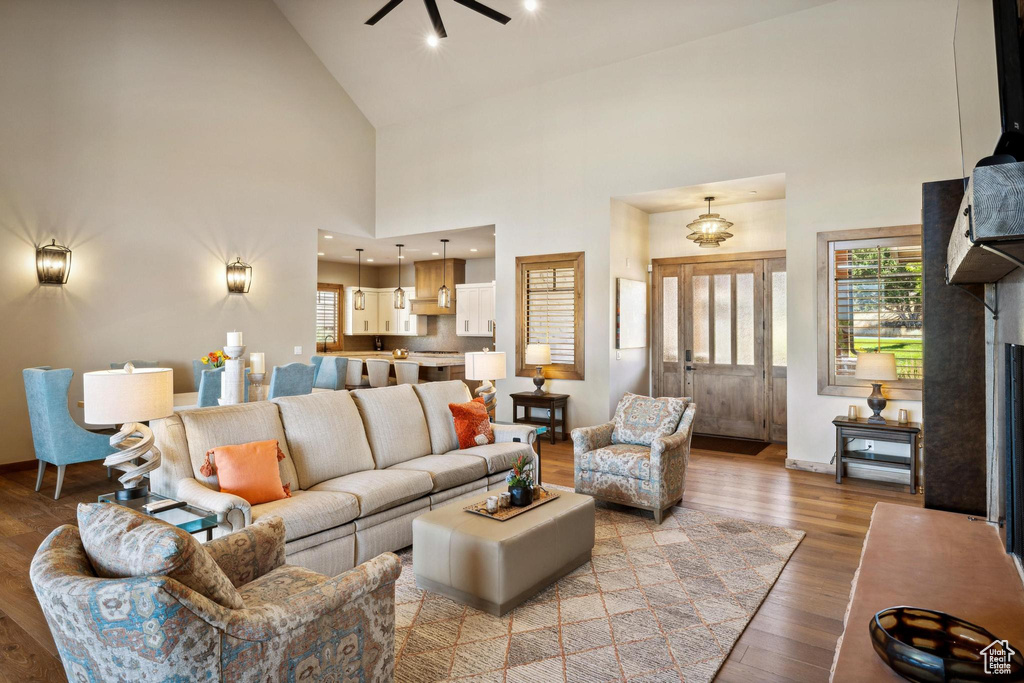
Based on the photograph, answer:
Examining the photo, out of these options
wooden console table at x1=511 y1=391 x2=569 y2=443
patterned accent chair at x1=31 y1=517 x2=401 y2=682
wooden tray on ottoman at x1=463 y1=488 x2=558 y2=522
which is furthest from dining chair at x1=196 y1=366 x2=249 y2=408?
patterned accent chair at x1=31 y1=517 x2=401 y2=682

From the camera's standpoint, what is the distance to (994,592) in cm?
182

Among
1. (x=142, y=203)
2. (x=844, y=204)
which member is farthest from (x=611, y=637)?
(x=142, y=203)

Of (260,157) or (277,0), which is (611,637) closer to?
(260,157)

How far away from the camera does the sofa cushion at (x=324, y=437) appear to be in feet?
11.6

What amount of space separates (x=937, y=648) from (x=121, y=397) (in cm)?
319

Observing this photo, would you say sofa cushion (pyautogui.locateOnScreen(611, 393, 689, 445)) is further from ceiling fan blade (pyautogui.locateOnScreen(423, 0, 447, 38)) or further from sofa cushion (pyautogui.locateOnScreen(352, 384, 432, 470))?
ceiling fan blade (pyautogui.locateOnScreen(423, 0, 447, 38))

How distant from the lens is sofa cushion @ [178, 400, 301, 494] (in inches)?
122

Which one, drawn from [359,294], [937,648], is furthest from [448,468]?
[359,294]

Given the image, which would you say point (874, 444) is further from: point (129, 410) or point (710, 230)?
point (129, 410)

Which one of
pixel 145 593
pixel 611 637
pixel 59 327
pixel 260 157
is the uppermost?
pixel 260 157

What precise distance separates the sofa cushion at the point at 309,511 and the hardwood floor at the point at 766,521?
97cm

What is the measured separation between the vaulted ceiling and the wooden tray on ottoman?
4.91m

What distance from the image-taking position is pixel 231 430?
128 inches

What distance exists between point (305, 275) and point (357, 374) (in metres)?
2.09
